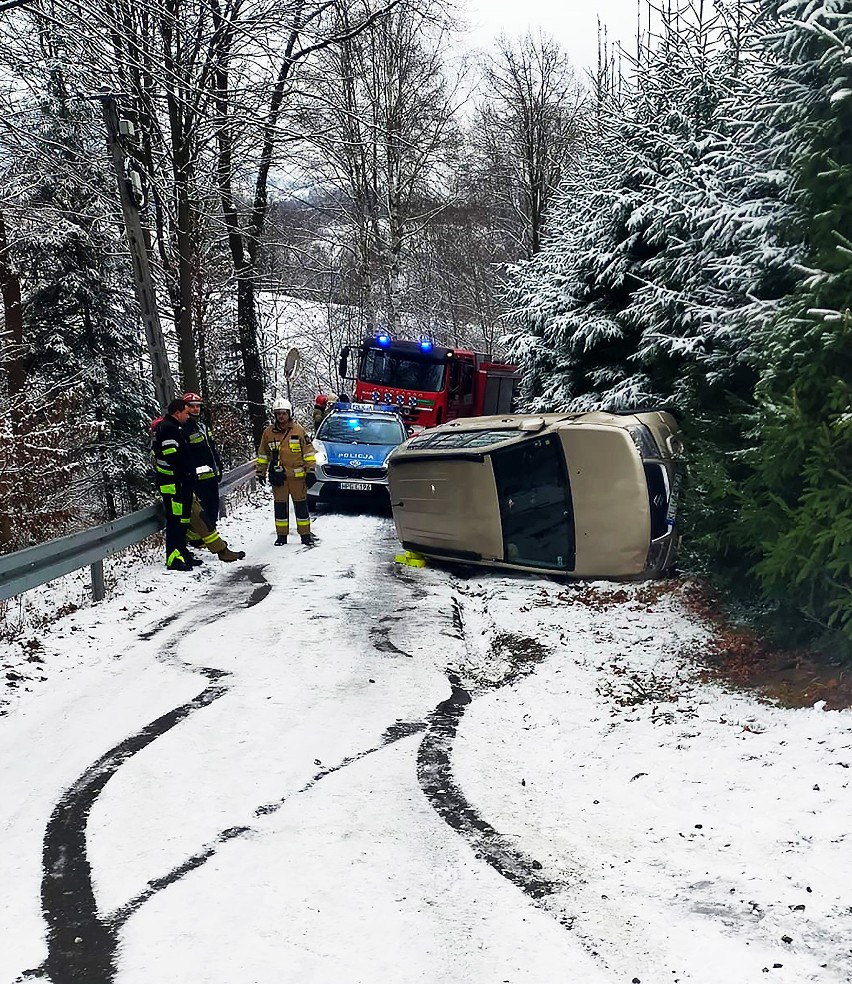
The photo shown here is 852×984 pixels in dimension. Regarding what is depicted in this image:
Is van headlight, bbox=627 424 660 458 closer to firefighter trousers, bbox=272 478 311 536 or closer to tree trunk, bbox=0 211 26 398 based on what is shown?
firefighter trousers, bbox=272 478 311 536

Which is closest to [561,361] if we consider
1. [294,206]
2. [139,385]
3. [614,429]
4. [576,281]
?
[576,281]

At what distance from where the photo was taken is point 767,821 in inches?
163

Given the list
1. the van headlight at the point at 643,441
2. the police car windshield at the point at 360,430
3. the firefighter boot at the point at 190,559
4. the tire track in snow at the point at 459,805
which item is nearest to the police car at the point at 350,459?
the police car windshield at the point at 360,430

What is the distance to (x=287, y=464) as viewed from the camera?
12.4 m

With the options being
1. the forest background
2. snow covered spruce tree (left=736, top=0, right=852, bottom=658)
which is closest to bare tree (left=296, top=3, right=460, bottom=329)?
the forest background

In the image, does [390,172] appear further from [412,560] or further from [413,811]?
[413,811]

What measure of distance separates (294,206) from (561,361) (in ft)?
85.4

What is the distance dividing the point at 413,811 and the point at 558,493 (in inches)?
188

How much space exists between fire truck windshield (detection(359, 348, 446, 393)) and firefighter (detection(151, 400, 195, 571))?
12455 mm

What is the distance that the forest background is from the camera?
18.9ft

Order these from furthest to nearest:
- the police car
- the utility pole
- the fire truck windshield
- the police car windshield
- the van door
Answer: the fire truck windshield → the police car windshield → the police car → the utility pole → the van door

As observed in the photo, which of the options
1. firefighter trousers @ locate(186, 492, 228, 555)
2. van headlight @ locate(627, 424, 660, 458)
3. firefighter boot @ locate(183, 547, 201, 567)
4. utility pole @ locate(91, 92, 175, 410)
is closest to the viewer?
van headlight @ locate(627, 424, 660, 458)

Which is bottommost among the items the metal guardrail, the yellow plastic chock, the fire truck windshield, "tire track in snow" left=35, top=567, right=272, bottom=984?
the yellow plastic chock

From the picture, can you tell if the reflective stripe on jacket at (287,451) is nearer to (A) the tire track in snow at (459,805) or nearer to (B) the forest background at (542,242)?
(B) the forest background at (542,242)
